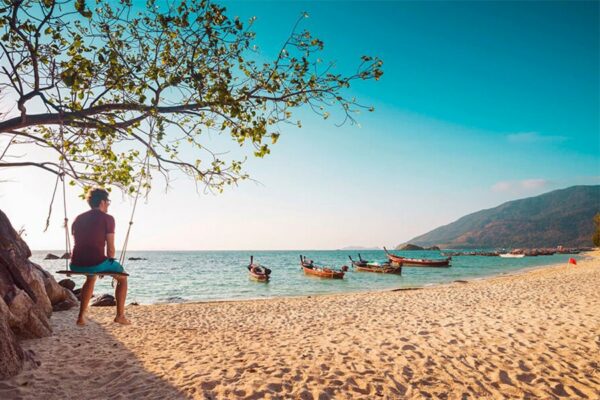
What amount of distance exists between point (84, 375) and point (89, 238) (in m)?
2.23

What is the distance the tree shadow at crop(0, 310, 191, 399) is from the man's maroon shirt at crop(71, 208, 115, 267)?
173cm

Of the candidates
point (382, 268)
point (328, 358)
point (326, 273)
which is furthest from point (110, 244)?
point (382, 268)

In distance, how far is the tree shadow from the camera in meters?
4.46

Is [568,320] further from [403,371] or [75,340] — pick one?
[75,340]

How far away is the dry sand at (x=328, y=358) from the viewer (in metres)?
4.68

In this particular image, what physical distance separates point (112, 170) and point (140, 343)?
13.2 ft

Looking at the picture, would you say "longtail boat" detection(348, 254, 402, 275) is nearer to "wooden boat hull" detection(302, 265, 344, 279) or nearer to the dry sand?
"wooden boat hull" detection(302, 265, 344, 279)

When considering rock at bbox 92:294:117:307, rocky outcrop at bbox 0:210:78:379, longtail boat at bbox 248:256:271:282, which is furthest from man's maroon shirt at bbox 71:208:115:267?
longtail boat at bbox 248:256:271:282

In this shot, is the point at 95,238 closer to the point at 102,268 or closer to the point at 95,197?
the point at 102,268

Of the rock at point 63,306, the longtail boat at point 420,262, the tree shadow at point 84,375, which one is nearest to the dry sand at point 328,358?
the tree shadow at point 84,375

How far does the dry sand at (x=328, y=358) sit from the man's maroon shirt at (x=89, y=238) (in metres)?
1.79

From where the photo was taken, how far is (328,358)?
6.14m

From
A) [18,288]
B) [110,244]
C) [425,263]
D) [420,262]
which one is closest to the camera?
[110,244]

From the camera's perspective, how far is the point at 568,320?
30.2ft
